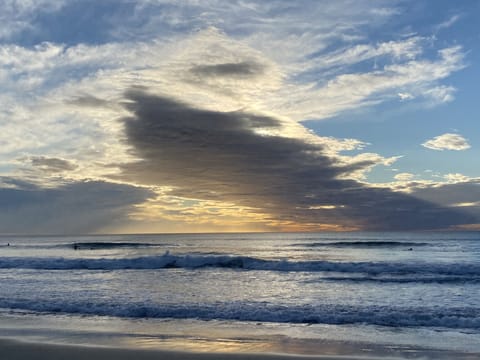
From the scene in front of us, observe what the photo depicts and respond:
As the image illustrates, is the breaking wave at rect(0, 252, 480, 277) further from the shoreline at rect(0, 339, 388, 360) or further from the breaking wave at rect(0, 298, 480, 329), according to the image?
the shoreline at rect(0, 339, 388, 360)

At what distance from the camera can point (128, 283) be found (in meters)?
22.1

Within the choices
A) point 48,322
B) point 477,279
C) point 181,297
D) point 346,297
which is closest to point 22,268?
point 181,297

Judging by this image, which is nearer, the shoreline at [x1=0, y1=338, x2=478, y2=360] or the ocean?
the shoreline at [x1=0, y1=338, x2=478, y2=360]

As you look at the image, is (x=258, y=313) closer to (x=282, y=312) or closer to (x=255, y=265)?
(x=282, y=312)

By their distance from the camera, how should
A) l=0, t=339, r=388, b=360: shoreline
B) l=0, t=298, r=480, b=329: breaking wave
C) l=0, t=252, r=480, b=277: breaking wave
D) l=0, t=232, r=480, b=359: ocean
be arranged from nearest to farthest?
1. l=0, t=339, r=388, b=360: shoreline
2. l=0, t=232, r=480, b=359: ocean
3. l=0, t=298, r=480, b=329: breaking wave
4. l=0, t=252, r=480, b=277: breaking wave

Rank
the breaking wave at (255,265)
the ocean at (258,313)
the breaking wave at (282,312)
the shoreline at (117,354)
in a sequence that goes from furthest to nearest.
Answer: the breaking wave at (255,265) < the breaking wave at (282,312) < the ocean at (258,313) < the shoreline at (117,354)

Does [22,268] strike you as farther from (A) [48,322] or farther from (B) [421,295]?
(B) [421,295]

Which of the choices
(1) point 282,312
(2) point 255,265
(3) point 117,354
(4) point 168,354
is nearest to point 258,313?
(1) point 282,312

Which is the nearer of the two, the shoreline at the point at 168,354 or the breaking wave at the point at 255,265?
the shoreline at the point at 168,354

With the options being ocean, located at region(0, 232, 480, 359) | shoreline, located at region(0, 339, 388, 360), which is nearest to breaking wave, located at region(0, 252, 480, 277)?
ocean, located at region(0, 232, 480, 359)

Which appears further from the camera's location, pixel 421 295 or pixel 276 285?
pixel 276 285

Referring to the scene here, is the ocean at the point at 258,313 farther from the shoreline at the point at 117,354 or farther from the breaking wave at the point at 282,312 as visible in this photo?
the shoreline at the point at 117,354

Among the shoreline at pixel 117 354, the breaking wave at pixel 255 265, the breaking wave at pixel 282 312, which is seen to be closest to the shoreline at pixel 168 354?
the shoreline at pixel 117 354

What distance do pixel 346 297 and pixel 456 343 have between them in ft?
23.3
